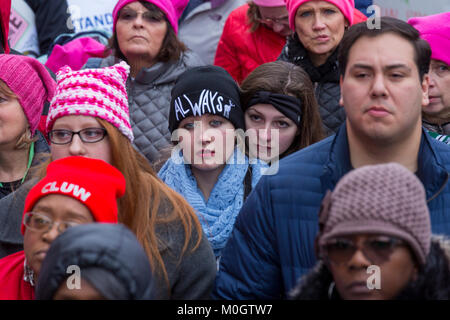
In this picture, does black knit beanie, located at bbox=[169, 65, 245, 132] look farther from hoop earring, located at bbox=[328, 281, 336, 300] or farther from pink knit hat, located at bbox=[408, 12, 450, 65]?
hoop earring, located at bbox=[328, 281, 336, 300]

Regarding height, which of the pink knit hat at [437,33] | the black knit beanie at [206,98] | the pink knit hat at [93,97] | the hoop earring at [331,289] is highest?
the pink knit hat at [437,33]

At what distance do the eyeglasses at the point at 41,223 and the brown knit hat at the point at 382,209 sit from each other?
94 centimetres

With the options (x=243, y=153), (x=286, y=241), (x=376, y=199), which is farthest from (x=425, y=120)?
(x=376, y=199)

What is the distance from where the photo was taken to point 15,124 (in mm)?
3867

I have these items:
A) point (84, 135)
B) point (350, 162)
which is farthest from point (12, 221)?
point (350, 162)

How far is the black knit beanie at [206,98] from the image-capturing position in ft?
12.7

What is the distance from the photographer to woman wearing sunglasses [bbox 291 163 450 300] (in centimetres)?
201

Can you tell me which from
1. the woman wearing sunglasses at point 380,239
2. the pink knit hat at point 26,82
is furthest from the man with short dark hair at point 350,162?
the pink knit hat at point 26,82

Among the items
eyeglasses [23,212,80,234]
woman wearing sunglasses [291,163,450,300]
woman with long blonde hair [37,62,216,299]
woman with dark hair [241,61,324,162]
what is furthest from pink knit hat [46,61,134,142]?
woman wearing sunglasses [291,163,450,300]

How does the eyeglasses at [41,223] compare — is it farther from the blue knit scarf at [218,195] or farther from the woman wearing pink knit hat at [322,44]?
the woman wearing pink knit hat at [322,44]

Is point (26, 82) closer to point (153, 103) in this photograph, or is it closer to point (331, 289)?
point (153, 103)

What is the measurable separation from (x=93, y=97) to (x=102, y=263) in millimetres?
1419
